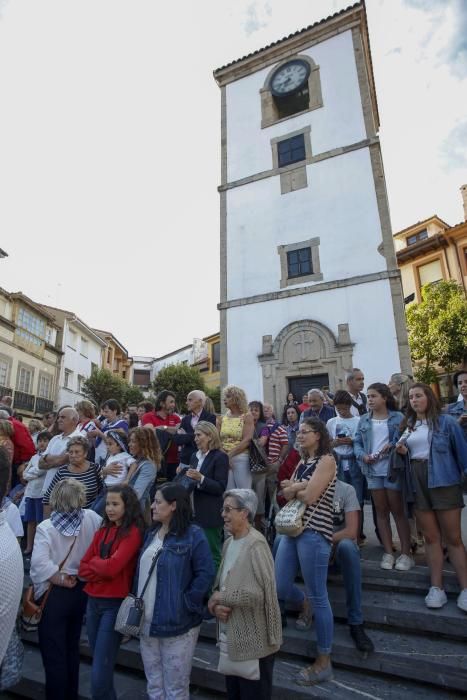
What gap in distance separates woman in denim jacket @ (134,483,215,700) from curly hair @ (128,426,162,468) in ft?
4.99

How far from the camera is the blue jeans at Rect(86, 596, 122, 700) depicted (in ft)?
8.96

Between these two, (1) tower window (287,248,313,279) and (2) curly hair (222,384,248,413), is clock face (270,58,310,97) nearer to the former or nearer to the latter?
(1) tower window (287,248,313,279)

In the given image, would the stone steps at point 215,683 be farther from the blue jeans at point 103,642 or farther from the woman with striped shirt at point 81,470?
the woman with striped shirt at point 81,470

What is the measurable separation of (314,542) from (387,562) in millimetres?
1451

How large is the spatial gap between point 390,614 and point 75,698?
2.57 meters

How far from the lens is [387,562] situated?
4.03 m

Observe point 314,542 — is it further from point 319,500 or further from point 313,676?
point 313,676

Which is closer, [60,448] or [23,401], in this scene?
[60,448]

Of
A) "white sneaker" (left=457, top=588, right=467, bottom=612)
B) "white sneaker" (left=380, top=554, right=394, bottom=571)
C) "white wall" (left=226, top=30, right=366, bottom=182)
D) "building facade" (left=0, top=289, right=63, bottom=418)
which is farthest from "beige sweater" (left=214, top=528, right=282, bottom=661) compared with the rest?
"building facade" (left=0, top=289, right=63, bottom=418)

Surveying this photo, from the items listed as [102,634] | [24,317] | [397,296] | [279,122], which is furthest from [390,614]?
[24,317]

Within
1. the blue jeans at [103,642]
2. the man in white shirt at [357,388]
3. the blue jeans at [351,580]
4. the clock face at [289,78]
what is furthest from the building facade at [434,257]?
the blue jeans at [103,642]

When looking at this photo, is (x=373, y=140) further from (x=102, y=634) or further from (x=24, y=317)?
(x=24, y=317)

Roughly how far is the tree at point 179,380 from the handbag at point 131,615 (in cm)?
2351

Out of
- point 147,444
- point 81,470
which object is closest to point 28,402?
point 81,470
